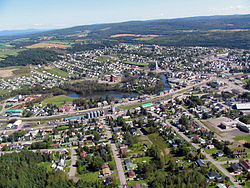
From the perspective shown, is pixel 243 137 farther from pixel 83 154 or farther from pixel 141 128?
pixel 83 154

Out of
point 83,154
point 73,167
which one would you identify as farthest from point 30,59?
point 73,167

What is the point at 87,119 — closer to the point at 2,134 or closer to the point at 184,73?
the point at 2,134

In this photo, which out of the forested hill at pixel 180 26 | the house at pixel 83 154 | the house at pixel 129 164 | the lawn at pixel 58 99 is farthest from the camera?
the forested hill at pixel 180 26

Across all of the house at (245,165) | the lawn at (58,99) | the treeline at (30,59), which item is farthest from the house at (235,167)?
the treeline at (30,59)

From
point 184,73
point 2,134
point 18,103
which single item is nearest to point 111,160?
point 2,134

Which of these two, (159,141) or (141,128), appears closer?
(159,141)

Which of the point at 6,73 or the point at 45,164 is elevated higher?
the point at 6,73

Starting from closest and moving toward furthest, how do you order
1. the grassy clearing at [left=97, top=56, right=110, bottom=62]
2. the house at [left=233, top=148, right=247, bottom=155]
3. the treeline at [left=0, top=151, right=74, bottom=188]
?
1. the treeline at [left=0, top=151, right=74, bottom=188]
2. the house at [left=233, top=148, right=247, bottom=155]
3. the grassy clearing at [left=97, top=56, right=110, bottom=62]

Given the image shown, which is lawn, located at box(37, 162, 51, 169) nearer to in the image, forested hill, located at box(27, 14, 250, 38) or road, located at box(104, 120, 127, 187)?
road, located at box(104, 120, 127, 187)

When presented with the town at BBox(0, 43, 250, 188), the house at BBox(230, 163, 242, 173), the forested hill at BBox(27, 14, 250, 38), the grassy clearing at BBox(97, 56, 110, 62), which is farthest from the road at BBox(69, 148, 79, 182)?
the forested hill at BBox(27, 14, 250, 38)

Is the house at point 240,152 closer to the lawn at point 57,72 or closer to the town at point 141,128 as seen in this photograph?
the town at point 141,128

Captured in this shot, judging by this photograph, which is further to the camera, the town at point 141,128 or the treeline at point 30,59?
the treeline at point 30,59
